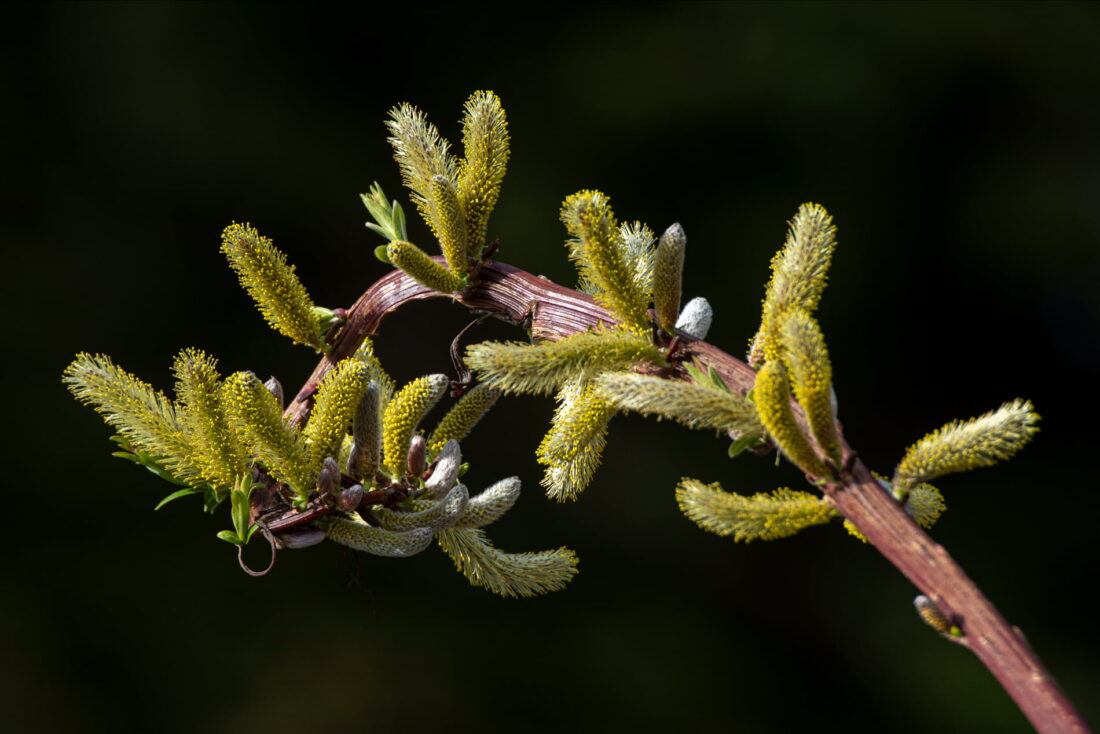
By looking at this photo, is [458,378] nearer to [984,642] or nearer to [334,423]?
[334,423]

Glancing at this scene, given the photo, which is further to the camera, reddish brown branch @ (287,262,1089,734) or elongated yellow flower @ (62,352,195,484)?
elongated yellow flower @ (62,352,195,484)

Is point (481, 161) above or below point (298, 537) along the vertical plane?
above

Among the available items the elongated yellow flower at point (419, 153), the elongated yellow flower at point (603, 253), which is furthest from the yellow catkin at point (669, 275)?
the elongated yellow flower at point (419, 153)

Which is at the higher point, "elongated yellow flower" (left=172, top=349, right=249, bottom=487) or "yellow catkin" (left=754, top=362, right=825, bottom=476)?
"yellow catkin" (left=754, top=362, right=825, bottom=476)

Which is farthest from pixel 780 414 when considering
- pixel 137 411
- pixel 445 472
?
pixel 137 411

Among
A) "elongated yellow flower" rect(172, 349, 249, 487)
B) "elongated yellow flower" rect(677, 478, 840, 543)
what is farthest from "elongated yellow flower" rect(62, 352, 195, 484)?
"elongated yellow flower" rect(677, 478, 840, 543)

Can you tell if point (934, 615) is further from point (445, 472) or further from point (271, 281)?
point (271, 281)

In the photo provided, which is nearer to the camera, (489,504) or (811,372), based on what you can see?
(811,372)

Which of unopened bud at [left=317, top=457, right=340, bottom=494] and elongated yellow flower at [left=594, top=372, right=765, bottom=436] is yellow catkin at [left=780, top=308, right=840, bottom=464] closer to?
elongated yellow flower at [left=594, top=372, right=765, bottom=436]
